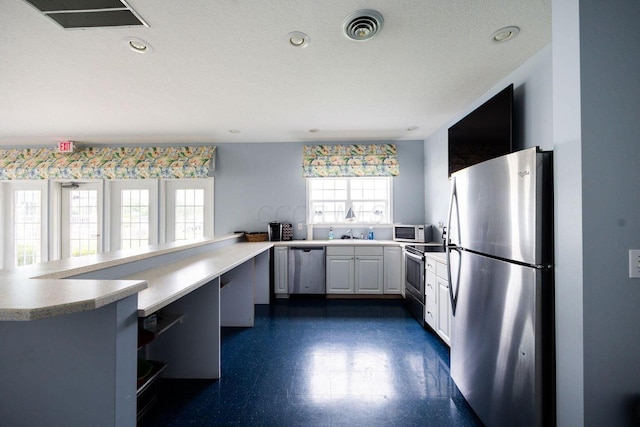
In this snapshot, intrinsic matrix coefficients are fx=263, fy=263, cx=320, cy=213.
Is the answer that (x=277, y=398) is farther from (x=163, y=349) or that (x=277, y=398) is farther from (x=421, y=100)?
(x=421, y=100)

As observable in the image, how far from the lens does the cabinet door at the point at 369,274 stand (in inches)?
153

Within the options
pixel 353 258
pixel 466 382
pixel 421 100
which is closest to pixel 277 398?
pixel 466 382

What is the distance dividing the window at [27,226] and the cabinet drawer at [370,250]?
17.5 ft

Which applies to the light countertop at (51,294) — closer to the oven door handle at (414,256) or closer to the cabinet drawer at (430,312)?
the cabinet drawer at (430,312)

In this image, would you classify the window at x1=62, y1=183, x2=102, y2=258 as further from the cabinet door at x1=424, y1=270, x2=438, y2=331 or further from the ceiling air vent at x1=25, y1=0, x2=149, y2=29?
the cabinet door at x1=424, y1=270, x2=438, y2=331

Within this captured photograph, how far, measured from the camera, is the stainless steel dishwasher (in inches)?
155

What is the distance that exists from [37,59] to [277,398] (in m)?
3.14

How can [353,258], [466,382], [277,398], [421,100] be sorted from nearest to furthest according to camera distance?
[466,382], [277,398], [421,100], [353,258]

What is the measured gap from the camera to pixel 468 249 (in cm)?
171

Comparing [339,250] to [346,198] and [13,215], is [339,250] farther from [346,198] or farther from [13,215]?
[13,215]

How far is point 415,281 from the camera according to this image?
10.5 ft

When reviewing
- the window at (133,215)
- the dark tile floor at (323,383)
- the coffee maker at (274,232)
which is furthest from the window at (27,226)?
the dark tile floor at (323,383)

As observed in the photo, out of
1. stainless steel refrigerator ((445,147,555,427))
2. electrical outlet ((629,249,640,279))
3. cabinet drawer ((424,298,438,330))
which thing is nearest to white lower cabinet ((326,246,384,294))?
cabinet drawer ((424,298,438,330))

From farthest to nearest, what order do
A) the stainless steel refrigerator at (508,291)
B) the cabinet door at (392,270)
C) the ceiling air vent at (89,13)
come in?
the cabinet door at (392,270)
the ceiling air vent at (89,13)
the stainless steel refrigerator at (508,291)
